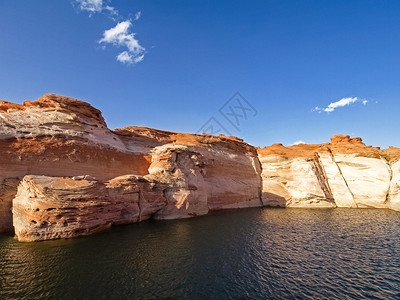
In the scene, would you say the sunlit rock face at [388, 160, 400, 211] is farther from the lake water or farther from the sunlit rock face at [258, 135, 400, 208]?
the lake water

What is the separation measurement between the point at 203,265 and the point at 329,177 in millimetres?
29654

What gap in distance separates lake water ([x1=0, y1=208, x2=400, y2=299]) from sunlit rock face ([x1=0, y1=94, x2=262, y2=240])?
1.70 meters

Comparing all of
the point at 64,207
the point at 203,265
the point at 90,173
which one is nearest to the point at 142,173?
the point at 90,173

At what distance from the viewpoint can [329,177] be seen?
3166cm

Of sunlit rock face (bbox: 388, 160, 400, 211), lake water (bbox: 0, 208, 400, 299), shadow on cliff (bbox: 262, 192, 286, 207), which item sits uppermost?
sunlit rock face (bbox: 388, 160, 400, 211)

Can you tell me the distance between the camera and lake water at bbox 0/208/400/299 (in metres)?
7.55

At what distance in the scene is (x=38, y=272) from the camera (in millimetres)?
8414

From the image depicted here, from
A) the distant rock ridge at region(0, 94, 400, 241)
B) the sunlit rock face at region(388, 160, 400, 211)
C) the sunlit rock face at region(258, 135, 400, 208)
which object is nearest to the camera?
the distant rock ridge at region(0, 94, 400, 241)

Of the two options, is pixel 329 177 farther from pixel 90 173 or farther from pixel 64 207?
pixel 64 207

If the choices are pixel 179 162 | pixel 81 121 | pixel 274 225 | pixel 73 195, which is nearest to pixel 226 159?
pixel 179 162

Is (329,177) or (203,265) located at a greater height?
(329,177)

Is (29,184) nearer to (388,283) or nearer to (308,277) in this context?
(308,277)

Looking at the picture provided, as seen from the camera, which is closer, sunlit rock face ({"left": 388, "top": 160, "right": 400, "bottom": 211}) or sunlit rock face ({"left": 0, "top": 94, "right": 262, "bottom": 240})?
sunlit rock face ({"left": 0, "top": 94, "right": 262, "bottom": 240})

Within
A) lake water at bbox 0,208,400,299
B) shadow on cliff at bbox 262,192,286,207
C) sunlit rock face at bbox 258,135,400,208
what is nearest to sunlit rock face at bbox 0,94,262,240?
lake water at bbox 0,208,400,299
